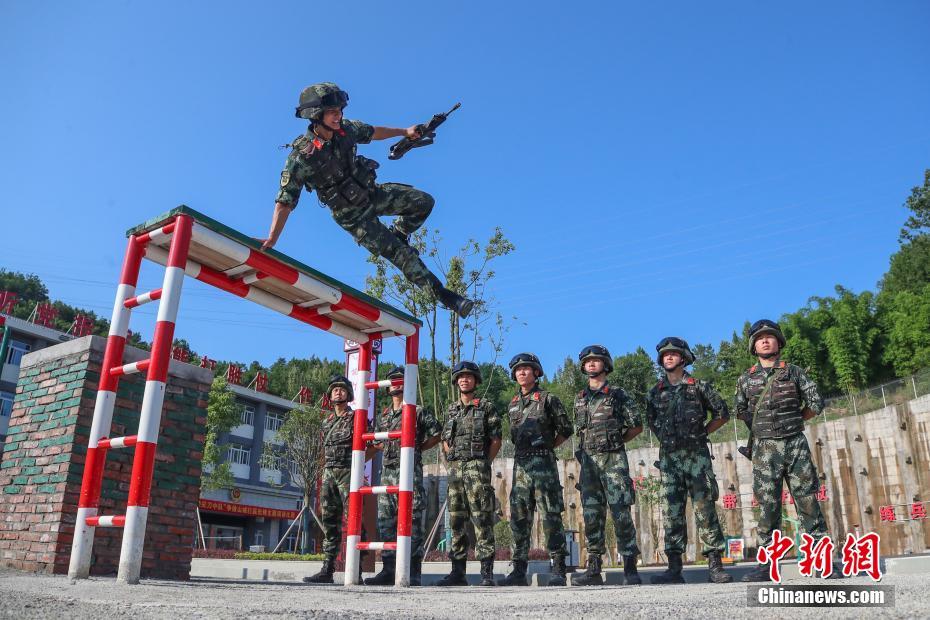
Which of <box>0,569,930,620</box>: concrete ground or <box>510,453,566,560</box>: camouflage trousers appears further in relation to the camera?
<box>510,453,566,560</box>: camouflage trousers

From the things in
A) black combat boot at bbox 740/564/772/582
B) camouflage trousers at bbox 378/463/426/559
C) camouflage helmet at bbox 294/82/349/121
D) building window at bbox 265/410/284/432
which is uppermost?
building window at bbox 265/410/284/432

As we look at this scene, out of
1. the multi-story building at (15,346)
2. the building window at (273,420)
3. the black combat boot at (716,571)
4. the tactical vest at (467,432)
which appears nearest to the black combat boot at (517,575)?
the tactical vest at (467,432)

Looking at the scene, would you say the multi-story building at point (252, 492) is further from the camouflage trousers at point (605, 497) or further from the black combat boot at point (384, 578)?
the camouflage trousers at point (605, 497)

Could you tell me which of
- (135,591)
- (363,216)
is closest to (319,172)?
(363,216)

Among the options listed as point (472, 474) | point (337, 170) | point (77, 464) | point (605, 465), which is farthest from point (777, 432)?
point (77, 464)

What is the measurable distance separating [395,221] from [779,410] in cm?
391

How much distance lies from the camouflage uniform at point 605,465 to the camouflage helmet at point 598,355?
0.25m

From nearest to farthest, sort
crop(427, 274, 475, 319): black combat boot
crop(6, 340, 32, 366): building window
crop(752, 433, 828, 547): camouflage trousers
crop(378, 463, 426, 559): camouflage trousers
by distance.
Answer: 1. crop(427, 274, 475, 319): black combat boot
2. crop(752, 433, 828, 547): camouflage trousers
3. crop(378, 463, 426, 559): camouflage trousers
4. crop(6, 340, 32, 366): building window

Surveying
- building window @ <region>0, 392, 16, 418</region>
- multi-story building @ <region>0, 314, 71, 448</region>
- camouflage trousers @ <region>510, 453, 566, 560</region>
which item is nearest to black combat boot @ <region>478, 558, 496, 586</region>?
camouflage trousers @ <region>510, 453, 566, 560</region>

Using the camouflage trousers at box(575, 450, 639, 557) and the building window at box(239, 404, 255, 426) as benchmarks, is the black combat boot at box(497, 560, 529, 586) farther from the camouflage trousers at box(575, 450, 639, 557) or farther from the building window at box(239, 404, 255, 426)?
the building window at box(239, 404, 255, 426)

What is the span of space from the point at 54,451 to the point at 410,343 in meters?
3.31

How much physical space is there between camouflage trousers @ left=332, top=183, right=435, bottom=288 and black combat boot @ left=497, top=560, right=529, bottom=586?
10.4 feet

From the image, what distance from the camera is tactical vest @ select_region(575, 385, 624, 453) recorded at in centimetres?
675

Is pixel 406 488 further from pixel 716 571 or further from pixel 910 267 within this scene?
pixel 910 267
